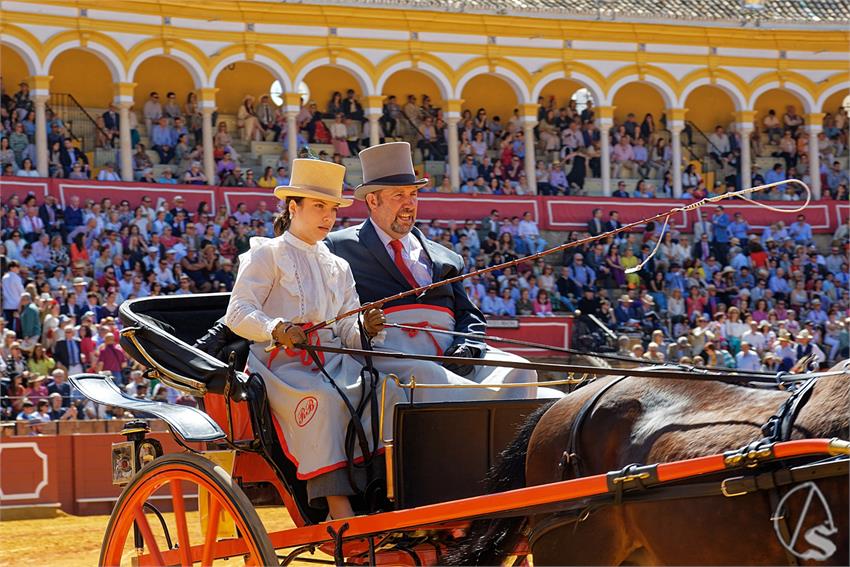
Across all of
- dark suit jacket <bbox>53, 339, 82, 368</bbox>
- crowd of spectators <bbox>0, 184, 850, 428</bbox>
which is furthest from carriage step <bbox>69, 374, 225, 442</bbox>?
dark suit jacket <bbox>53, 339, 82, 368</bbox>

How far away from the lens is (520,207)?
81.2ft

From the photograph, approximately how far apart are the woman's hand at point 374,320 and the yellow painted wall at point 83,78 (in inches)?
849

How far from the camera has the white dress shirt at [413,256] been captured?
6000mm

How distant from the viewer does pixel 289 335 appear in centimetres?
505

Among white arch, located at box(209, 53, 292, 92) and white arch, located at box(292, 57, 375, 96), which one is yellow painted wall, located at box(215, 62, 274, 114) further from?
white arch, located at box(292, 57, 375, 96)

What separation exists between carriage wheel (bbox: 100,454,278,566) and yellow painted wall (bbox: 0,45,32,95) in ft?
67.4

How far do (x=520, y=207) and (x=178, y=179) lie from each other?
19.9ft

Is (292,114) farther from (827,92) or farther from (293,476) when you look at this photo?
(293,476)

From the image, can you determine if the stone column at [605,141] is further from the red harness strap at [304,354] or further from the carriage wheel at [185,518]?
the carriage wheel at [185,518]

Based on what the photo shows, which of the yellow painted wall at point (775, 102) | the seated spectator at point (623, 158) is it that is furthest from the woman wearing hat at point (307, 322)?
the yellow painted wall at point (775, 102)

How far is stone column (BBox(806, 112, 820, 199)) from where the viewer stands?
29094 millimetres

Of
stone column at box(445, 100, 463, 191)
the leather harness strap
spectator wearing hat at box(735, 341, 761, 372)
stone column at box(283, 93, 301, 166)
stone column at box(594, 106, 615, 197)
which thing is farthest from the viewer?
stone column at box(594, 106, 615, 197)

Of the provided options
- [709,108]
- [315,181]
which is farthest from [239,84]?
[315,181]

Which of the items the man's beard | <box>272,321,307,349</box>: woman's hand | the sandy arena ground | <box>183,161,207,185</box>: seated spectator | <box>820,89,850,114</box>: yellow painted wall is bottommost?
the sandy arena ground
